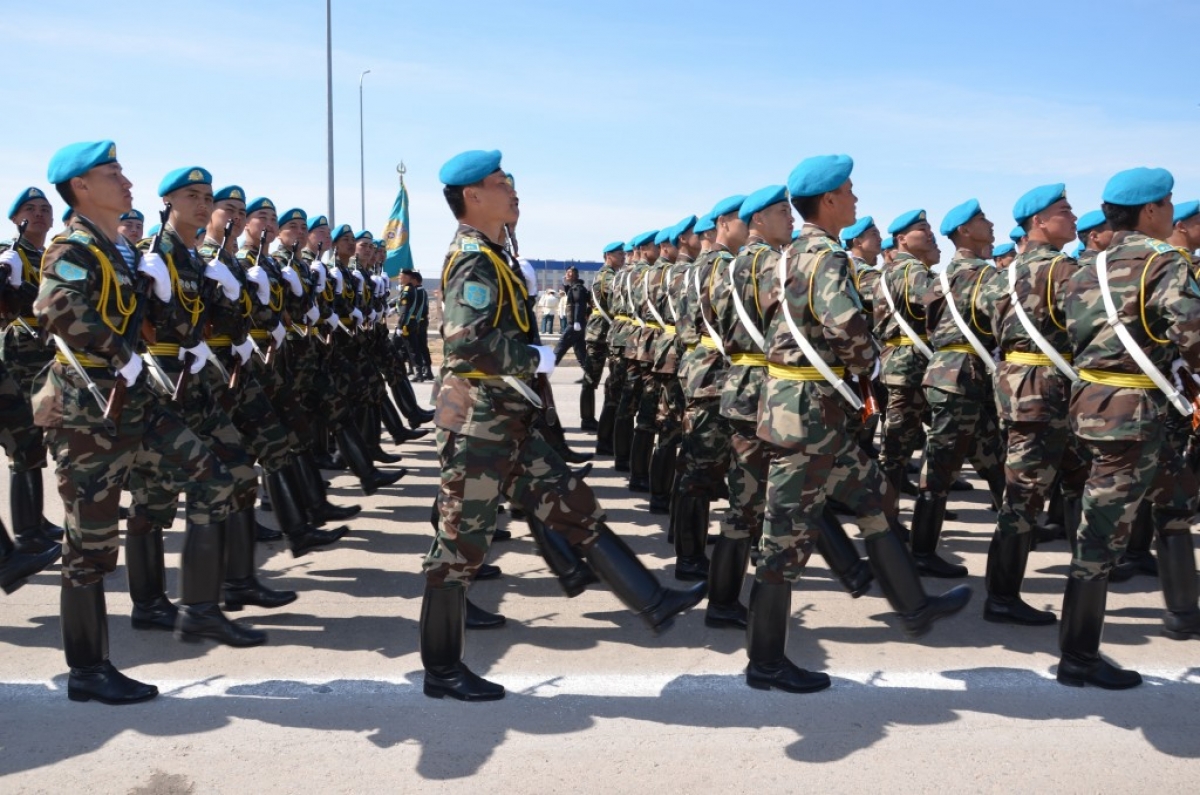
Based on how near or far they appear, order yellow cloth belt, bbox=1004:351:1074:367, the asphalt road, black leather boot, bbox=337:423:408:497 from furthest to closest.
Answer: black leather boot, bbox=337:423:408:497
yellow cloth belt, bbox=1004:351:1074:367
the asphalt road

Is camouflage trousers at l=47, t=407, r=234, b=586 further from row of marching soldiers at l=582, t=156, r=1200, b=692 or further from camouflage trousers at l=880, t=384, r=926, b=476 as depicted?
camouflage trousers at l=880, t=384, r=926, b=476

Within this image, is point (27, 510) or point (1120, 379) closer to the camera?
point (1120, 379)

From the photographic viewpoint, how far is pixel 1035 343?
4.79m

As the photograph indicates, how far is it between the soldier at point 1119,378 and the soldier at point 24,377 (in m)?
5.24

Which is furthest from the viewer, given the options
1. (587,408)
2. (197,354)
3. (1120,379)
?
(587,408)

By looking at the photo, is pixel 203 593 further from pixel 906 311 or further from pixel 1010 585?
pixel 906 311

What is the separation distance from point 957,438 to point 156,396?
4.07 metres

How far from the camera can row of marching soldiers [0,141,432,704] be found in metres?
3.83

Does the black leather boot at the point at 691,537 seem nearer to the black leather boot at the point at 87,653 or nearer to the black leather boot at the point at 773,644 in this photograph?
the black leather boot at the point at 773,644

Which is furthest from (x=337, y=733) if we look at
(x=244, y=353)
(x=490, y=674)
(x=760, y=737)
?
(x=244, y=353)

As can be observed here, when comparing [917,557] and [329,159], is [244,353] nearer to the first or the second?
[917,557]

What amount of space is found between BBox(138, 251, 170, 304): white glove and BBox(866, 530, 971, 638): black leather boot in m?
3.05

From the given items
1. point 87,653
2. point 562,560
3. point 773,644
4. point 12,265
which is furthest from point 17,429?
point 773,644

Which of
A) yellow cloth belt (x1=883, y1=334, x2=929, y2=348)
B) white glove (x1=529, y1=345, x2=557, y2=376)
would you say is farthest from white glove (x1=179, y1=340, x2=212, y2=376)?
yellow cloth belt (x1=883, y1=334, x2=929, y2=348)
